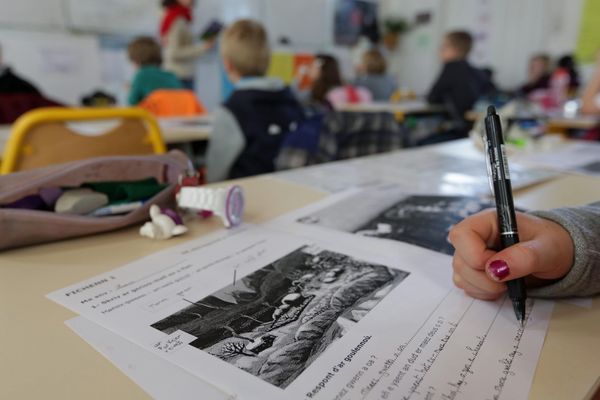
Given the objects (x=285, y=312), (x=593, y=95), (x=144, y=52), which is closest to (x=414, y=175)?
(x=285, y=312)

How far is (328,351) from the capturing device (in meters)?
0.34

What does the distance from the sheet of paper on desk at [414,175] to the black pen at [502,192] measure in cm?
39

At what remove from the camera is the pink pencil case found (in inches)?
20.3

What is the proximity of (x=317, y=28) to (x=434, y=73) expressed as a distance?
1.86 meters

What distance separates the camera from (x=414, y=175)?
0.95 meters

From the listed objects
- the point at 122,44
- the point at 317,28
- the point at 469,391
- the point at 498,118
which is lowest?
the point at 469,391

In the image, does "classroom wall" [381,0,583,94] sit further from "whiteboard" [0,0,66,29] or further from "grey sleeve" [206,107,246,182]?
"grey sleeve" [206,107,246,182]

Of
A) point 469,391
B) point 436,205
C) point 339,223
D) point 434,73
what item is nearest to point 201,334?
point 469,391

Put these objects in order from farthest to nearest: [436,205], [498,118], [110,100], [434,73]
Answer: [434,73], [110,100], [436,205], [498,118]

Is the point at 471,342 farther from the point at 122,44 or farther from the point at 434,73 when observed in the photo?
the point at 434,73

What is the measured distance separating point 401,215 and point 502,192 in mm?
263

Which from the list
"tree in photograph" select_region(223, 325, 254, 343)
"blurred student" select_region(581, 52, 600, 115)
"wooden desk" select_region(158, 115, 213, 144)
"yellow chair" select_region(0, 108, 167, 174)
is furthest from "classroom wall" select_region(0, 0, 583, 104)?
"tree in photograph" select_region(223, 325, 254, 343)

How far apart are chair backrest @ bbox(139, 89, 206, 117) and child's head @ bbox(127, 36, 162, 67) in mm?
461

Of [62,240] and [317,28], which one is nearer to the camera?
[62,240]
